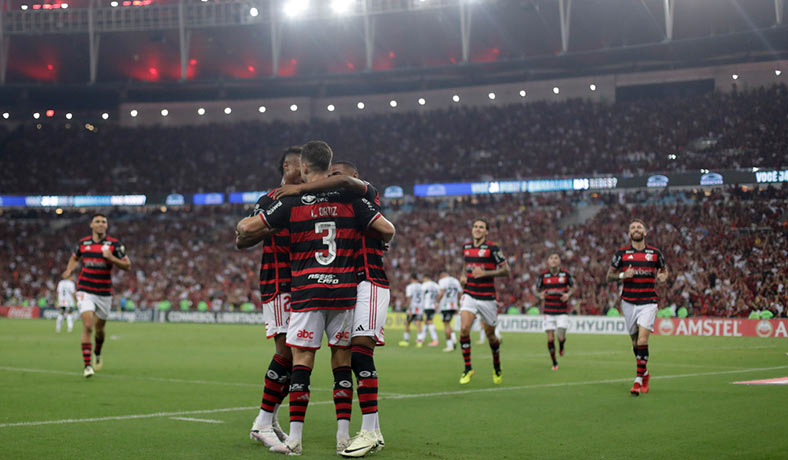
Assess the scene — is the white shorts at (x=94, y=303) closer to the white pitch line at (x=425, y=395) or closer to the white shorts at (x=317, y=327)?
the white pitch line at (x=425, y=395)

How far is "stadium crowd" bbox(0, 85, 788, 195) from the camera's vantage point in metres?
46.9

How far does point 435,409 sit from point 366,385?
354 centimetres

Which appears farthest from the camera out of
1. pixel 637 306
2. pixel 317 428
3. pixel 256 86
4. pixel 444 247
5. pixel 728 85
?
pixel 256 86

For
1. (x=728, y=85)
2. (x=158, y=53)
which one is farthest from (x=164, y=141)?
(x=728, y=85)

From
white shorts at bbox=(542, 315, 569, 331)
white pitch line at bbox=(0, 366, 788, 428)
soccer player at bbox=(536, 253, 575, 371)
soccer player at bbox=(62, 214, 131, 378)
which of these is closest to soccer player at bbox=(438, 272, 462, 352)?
soccer player at bbox=(536, 253, 575, 371)

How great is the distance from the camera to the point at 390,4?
176 ft

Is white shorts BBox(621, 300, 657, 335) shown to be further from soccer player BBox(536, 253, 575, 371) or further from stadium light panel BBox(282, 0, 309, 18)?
stadium light panel BBox(282, 0, 309, 18)

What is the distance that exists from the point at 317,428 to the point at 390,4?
155ft

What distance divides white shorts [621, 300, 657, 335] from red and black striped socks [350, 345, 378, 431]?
7048mm

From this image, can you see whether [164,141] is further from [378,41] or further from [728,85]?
[728,85]

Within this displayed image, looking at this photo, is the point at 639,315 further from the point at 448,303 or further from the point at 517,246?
the point at 517,246

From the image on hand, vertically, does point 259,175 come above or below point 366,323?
above

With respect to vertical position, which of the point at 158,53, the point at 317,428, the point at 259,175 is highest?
the point at 158,53

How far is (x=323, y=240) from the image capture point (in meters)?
7.86
